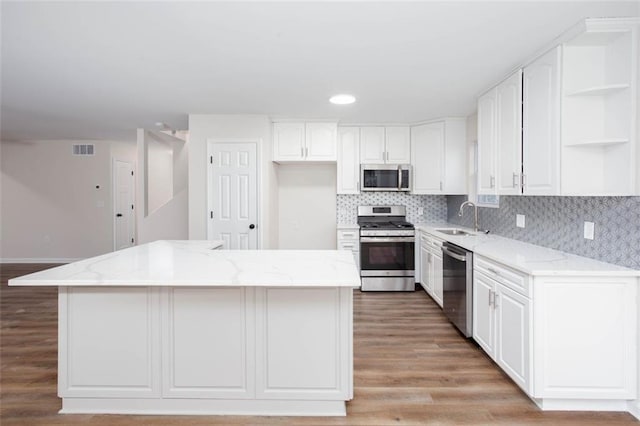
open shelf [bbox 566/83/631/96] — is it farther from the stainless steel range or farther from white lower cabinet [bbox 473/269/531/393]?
the stainless steel range

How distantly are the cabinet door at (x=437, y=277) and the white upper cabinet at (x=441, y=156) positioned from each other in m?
1.07

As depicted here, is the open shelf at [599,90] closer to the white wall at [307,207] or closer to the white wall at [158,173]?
the white wall at [307,207]

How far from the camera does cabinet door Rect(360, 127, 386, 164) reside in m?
4.77

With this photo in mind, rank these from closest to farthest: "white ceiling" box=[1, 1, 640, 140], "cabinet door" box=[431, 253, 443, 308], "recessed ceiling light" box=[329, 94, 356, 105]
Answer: "white ceiling" box=[1, 1, 640, 140] < "recessed ceiling light" box=[329, 94, 356, 105] < "cabinet door" box=[431, 253, 443, 308]

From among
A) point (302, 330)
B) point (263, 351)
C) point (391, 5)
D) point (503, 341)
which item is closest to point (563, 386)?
point (503, 341)

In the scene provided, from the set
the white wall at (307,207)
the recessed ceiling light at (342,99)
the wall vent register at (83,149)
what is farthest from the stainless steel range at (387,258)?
the wall vent register at (83,149)

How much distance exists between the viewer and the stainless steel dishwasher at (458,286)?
290 cm

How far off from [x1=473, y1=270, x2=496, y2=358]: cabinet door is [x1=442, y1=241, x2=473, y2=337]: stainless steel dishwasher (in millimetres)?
75

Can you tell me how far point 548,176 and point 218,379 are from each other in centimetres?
254

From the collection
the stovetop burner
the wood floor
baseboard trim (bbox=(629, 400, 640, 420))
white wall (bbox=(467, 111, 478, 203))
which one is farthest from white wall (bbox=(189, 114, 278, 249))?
baseboard trim (bbox=(629, 400, 640, 420))

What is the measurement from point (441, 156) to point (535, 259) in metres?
2.50

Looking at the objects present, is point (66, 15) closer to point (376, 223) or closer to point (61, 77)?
point (61, 77)

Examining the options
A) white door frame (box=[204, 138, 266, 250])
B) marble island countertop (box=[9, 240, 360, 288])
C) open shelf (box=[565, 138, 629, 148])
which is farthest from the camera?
white door frame (box=[204, 138, 266, 250])

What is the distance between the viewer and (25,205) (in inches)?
251
